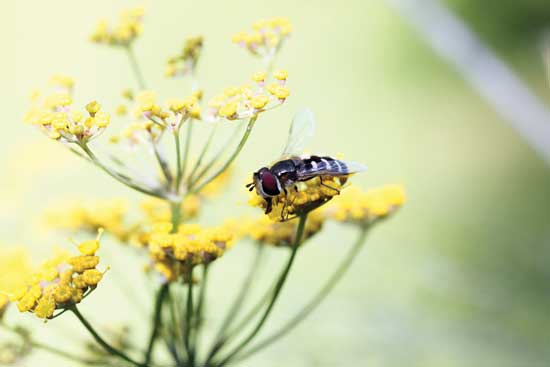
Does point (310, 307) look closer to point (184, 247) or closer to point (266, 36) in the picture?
point (184, 247)

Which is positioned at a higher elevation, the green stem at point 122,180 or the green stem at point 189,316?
the green stem at point 122,180

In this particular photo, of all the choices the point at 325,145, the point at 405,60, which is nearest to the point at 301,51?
the point at 405,60

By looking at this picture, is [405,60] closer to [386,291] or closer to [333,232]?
[333,232]

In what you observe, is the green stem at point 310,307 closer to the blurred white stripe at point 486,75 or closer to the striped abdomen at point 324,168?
the striped abdomen at point 324,168

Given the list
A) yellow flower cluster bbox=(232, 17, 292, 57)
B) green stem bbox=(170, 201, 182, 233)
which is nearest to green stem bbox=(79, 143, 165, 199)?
green stem bbox=(170, 201, 182, 233)

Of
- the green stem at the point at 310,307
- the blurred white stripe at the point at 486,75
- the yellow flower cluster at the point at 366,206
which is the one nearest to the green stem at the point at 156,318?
Answer: the green stem at the point at 310,307

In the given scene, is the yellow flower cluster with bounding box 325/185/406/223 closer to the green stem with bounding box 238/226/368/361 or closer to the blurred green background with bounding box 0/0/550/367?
the green stem with bounding box 238/226/368/361

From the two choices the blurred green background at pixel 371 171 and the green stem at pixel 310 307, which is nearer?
the green stem at pixel 310 307
